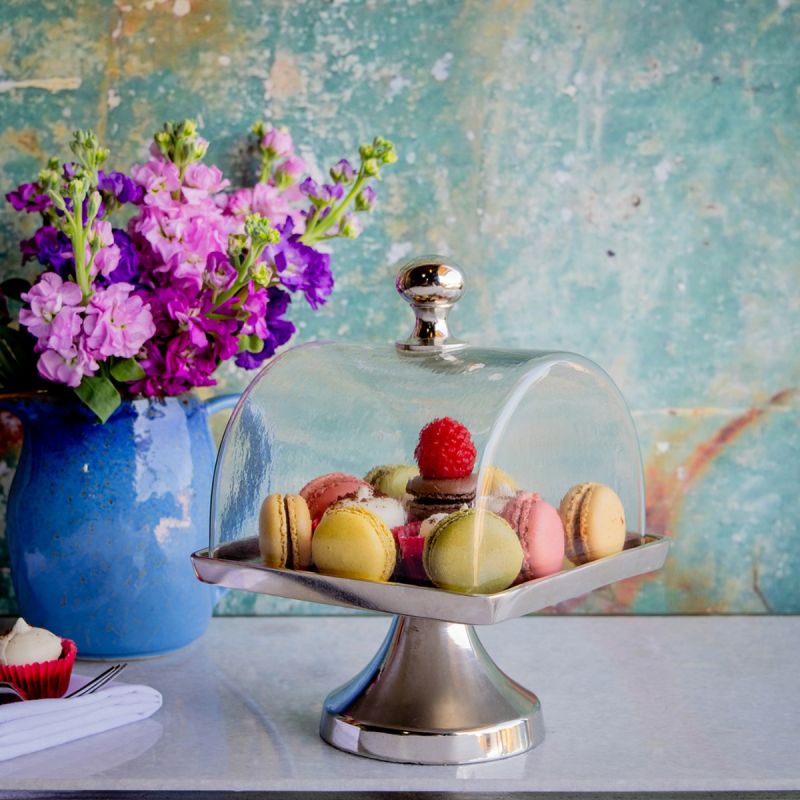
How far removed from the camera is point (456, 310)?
1419 mm

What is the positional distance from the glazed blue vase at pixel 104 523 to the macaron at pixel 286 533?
0.30 meters

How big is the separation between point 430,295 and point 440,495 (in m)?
0.20

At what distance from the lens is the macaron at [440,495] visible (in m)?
0.87

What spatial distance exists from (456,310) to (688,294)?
299mm

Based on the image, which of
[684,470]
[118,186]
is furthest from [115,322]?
[684,470]

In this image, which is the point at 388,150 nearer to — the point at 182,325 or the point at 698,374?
the point at 182,325

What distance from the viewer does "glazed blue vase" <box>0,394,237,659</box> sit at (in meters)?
1.18

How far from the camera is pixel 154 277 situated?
1147 millimetres

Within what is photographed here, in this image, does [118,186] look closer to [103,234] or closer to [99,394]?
[103,234]

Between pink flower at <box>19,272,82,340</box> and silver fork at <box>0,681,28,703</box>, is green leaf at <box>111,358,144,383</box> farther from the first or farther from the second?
silver fork at <box>0,681,28,703</box>

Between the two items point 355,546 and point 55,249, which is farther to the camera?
point 55,249

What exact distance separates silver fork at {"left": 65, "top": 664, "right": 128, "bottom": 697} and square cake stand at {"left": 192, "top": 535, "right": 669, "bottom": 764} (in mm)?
178

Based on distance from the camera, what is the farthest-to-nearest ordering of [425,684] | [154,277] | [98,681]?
1. [154,277]
2. [98,681]
3. [425,684]

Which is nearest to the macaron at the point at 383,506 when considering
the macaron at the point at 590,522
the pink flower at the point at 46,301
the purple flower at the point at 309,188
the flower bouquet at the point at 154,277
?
the macaron at the point at 590,522
